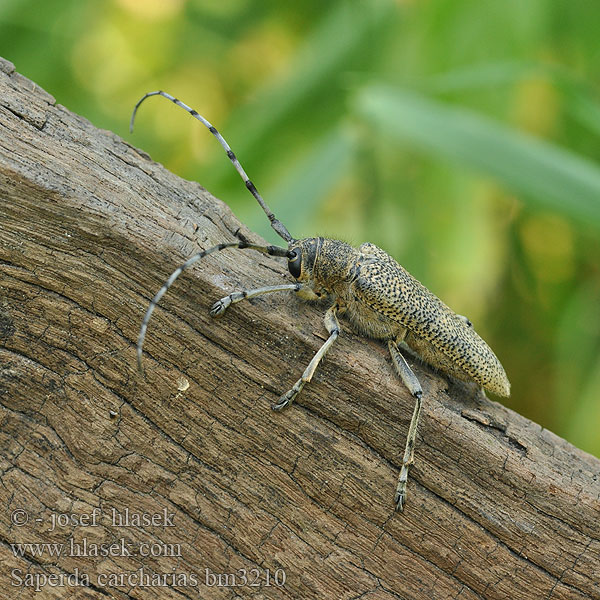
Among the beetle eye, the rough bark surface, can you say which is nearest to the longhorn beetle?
the beetle eye

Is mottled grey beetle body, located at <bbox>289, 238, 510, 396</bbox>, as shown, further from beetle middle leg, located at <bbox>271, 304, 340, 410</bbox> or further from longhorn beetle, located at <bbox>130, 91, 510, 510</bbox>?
beetle middle leg, located at <bbox>271, 304, 340, 410</bbox>

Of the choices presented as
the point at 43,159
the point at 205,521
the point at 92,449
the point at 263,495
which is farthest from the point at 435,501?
the point at 43,159

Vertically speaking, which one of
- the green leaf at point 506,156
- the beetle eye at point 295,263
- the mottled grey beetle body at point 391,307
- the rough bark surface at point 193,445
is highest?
the green leaf at point 506,156

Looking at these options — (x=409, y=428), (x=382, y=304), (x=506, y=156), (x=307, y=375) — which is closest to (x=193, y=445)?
(x=307, y=375)

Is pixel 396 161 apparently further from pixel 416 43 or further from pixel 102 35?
pixel 102 35

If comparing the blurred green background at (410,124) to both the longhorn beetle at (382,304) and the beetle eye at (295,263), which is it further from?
the beetle eye at (295,263)

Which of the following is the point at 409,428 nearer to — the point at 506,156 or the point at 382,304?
the point at 382,304

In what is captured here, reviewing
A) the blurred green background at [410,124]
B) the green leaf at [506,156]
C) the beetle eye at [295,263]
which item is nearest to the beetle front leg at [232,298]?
the beetle eye at [295,263]
